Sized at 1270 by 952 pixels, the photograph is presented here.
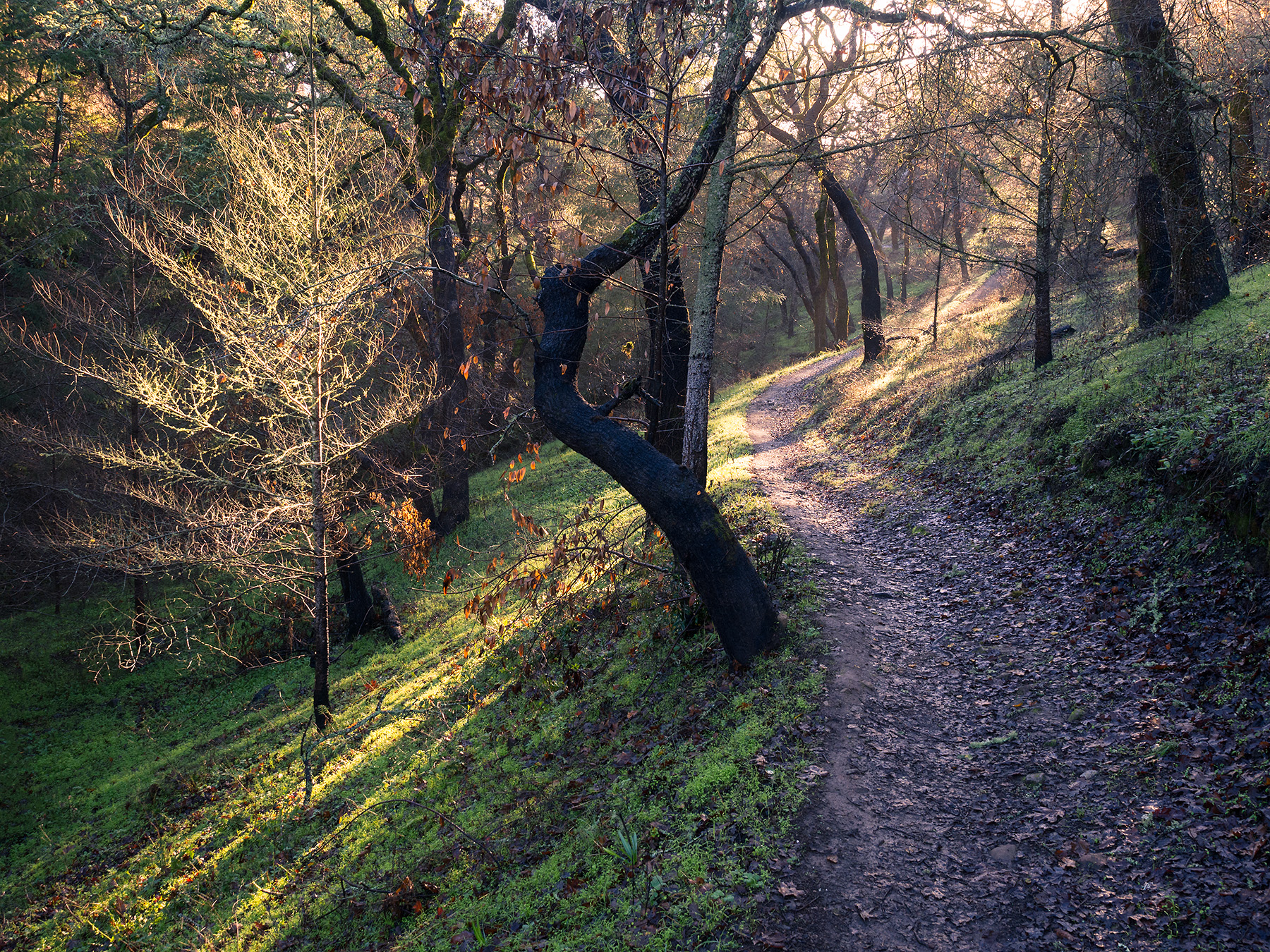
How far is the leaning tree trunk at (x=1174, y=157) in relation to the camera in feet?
29.3

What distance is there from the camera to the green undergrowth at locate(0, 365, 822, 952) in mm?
5195

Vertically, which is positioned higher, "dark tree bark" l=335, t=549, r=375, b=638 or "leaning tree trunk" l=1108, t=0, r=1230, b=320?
"leaning tree trunk" l=1108, t=0, r=1230, b=320

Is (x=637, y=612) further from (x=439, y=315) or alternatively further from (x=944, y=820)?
(x=439, y=315)

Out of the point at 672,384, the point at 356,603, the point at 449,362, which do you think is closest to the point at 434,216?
the point at 449,362

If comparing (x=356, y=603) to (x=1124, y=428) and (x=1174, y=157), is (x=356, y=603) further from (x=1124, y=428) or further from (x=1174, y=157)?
(x=1174, y=157)

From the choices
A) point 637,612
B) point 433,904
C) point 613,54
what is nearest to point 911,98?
point 613,54

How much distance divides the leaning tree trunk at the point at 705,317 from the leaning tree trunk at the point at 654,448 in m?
0.82

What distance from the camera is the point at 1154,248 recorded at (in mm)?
11180

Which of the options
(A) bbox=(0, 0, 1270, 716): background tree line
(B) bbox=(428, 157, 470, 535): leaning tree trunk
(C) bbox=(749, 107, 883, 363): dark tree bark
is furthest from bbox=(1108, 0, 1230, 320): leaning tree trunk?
(B) bbox=(428, 157, 470, 535): leaning tree trunk

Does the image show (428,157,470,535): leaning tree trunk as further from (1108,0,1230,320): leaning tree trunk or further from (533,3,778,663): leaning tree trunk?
(1108,0,1230,320): leaning tree trunk

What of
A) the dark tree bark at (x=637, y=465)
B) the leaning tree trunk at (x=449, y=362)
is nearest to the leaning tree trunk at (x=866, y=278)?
the leaning tree trunk at (x=449, y=362)

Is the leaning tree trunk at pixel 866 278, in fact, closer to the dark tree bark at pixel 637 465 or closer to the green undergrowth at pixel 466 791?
the green undergrowth at pixel 466 791

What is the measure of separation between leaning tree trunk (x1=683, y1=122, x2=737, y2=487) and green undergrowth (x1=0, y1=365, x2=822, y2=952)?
4.14 ft

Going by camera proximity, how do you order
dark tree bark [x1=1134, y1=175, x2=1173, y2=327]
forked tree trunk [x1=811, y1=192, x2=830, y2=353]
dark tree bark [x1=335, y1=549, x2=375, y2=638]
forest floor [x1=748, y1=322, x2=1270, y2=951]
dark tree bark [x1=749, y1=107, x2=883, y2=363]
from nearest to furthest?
1. forest floor [x1=748, y1=322, x2=1270, y2=951]
2. dark tree bark [x1=1134, y1=175, x2=1173, y2=327]
3. dark tree bark [x1=335, y1=549, x2=375, y2=638]
4. dark tree bark [x1=749, y1=107, x2=883, y2=363]
5. forked tree trunk [x1=811, y1=192, x2=830, y2=353]
